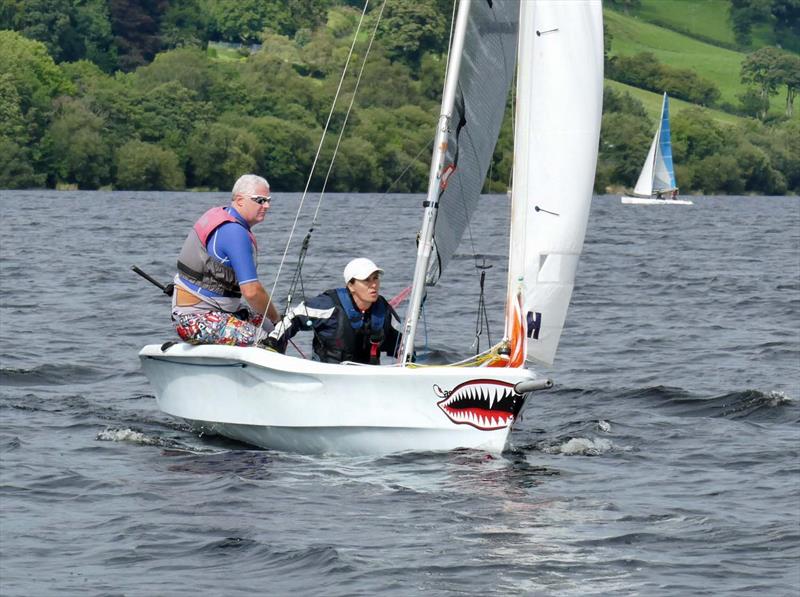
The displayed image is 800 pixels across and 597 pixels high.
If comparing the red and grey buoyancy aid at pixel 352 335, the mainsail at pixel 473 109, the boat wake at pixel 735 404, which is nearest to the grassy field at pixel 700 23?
the boat wake at pixel 735 404

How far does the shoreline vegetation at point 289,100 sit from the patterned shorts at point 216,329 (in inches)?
1906

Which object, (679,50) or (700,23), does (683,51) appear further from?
(700,23)

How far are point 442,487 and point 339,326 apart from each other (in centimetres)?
167

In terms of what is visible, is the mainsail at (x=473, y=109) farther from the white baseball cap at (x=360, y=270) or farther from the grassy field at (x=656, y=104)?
the grassy field at (x=656, y=104)

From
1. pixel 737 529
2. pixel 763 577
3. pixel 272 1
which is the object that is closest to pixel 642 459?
pixel 737 529

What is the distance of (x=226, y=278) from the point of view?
482 inches

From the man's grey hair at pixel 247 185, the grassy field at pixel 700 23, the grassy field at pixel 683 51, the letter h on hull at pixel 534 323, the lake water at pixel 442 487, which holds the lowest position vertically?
the lake water at pixel 442 487

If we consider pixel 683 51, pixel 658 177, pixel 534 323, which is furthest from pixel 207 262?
pixel 683 51

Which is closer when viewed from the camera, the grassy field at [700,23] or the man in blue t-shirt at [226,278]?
the man in blue t-shirt at [226,278]

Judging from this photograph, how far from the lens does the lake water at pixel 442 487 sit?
902cm

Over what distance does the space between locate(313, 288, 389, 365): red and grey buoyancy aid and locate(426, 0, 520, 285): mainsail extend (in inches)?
21.7

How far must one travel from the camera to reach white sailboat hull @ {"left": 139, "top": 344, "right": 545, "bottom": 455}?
11.4 meters

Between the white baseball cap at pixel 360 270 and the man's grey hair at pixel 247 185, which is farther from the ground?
the man's grey hair at pixel 247 185

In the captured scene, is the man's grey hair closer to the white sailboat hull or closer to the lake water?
the white sailboat hull
